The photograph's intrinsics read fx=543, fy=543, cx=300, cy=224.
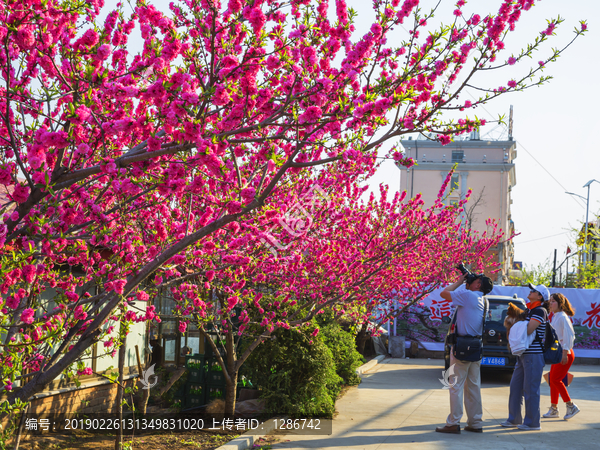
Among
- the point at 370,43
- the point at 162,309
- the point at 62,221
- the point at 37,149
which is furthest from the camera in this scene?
the point at 162,309

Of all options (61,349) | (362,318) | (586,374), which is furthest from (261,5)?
(586,374)

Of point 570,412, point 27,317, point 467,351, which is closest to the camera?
point 27,317

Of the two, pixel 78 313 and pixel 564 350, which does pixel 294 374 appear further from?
pixel 78 313

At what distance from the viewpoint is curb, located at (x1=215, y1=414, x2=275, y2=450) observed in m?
6.00

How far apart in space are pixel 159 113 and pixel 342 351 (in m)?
8.20

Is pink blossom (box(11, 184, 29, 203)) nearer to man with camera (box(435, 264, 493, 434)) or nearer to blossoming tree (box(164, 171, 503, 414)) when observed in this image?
blossoming tree (box(164, 171, 503, 414))

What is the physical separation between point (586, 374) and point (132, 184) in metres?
15.4

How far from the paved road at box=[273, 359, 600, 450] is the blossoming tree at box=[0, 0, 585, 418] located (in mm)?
3446

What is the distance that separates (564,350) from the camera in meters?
8.16

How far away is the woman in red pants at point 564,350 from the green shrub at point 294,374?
3.45 meters

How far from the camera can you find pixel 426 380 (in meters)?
13.1

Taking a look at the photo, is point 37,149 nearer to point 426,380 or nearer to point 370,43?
point 370,43

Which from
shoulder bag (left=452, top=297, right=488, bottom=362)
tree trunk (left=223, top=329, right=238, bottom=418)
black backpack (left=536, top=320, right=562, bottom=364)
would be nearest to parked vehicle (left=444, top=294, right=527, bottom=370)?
black backpack (left=536, top=320, right=562, bottom=364)

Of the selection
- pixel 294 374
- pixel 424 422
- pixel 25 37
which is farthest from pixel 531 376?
pixel 25 37
